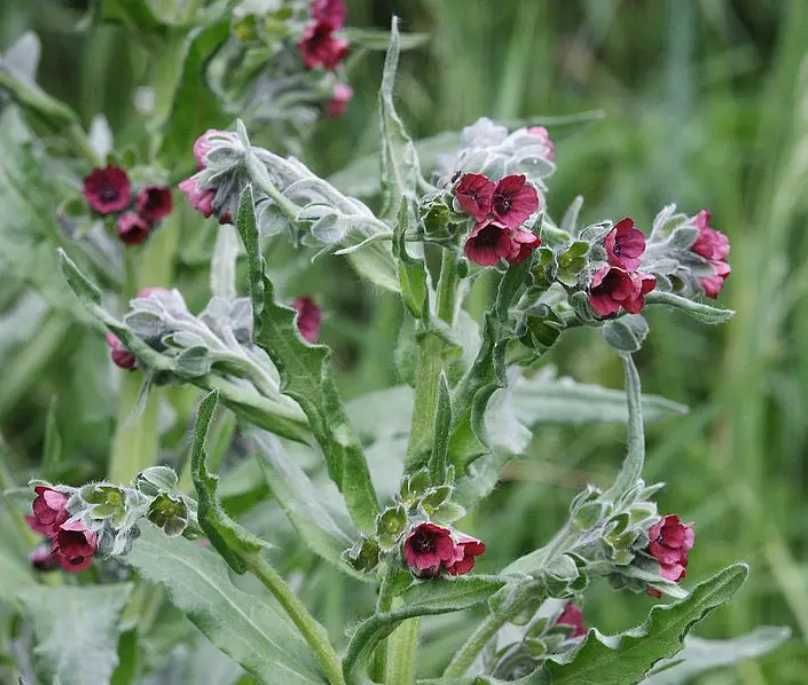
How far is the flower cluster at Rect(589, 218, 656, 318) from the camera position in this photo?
99 cm

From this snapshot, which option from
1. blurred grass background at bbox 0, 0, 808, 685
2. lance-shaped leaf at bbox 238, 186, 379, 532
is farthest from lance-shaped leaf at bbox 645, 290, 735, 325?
blurred grass background at bbox 0, 0, 808, 685

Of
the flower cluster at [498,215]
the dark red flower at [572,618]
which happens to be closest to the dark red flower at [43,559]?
the dark red flower at [572,618]

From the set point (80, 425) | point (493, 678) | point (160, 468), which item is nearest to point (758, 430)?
point (80, 425)

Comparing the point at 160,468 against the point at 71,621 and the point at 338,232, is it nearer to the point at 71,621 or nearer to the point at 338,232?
the point at 338,232

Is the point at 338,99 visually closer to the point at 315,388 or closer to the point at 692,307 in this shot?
the point at 315,388

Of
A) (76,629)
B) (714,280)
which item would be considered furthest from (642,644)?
(76,629)

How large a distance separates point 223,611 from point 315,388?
0.64 feet

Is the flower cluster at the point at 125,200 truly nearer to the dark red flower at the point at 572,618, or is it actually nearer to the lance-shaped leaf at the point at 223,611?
the lance-shaped leaf at the point at 223,611

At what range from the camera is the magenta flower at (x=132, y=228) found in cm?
148

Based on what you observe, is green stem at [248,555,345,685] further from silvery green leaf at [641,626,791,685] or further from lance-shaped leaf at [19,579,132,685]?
silvery green leaf at [641,626,791,685]

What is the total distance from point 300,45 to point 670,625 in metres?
0.79

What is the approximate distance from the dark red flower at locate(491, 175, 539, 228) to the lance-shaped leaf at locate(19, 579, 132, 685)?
0.57 m

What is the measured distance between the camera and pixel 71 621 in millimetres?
1333

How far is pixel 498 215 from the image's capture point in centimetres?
100
